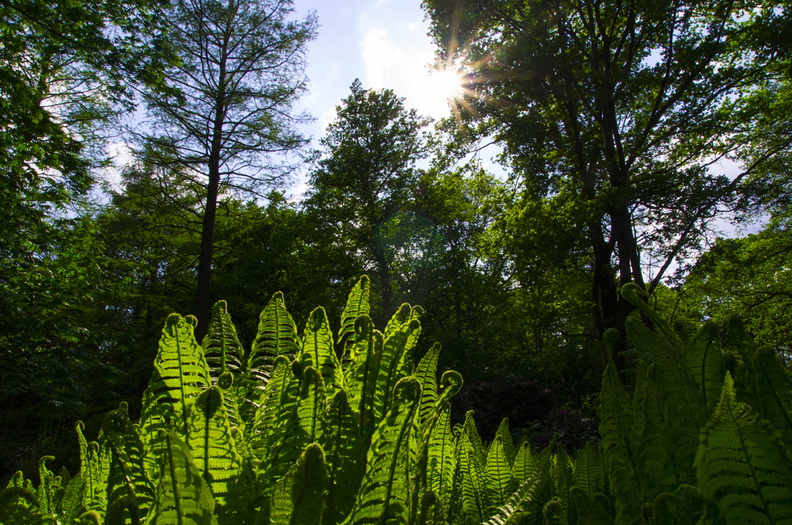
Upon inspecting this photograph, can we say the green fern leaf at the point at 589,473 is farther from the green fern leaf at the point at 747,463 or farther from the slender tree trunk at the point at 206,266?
the slender tree trunk at the point at 206,266

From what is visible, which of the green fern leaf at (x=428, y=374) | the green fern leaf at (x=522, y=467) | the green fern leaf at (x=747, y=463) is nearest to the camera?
the green fern leaf at (x=747, y=463)

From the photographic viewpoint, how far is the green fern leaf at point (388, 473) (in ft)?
1.86

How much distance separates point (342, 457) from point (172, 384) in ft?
0.81

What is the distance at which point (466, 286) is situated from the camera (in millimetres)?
19750

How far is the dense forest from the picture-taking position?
24.1 inches

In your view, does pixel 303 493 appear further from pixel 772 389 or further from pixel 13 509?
pixel 772 389

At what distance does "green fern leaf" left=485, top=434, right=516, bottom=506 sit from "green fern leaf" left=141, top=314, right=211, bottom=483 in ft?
2.02

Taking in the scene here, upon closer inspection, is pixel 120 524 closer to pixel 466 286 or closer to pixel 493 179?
pixel 466 286

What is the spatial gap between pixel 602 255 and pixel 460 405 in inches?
225

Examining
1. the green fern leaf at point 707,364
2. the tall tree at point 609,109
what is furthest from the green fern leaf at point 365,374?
the tall tree at point 609,109

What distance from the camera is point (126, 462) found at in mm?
631

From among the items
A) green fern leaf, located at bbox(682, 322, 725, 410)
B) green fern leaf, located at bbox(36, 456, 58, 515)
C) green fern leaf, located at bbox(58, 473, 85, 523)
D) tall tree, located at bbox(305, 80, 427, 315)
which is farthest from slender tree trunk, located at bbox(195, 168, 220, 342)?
green fern leaf, located at bbox(682, 322, 725, 410)

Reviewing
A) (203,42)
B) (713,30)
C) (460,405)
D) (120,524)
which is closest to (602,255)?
(460,405)

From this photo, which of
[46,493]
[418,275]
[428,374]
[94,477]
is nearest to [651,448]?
[428,374]
